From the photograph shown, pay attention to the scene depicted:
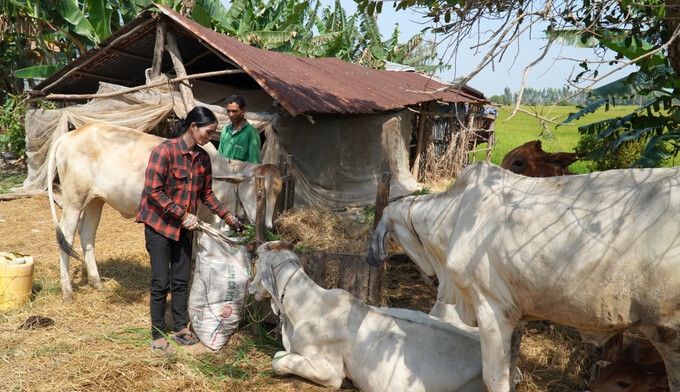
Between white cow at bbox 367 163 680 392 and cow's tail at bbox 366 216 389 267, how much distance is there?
20.8 inches

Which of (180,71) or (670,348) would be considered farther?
(180,71)

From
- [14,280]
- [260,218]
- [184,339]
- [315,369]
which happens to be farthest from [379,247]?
[14,280]

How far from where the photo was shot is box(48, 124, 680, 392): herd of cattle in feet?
8.29

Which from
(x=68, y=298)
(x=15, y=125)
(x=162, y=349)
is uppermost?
(x=15, y=125)

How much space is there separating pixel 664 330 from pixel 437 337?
138cm

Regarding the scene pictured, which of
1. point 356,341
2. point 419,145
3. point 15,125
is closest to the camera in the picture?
point 356,341

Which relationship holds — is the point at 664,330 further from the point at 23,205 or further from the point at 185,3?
the point at 185,3

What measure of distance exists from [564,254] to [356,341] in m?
1.53

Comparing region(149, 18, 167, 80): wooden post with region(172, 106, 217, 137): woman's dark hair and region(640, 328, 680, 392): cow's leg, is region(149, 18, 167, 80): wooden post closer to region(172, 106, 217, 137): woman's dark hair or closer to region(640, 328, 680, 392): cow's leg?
region(172, 106, 217, 137): woman's dark hair

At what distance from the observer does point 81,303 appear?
5.60 metres

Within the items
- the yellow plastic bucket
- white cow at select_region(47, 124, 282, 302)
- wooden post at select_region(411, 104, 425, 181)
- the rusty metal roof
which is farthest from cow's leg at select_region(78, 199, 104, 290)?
wooden post at select_region(411, 104, 425, 181)

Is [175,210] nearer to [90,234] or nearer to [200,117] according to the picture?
[200,117]

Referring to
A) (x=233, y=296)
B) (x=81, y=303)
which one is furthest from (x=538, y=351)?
(x=81, y=303)

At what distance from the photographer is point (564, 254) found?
107 inches
